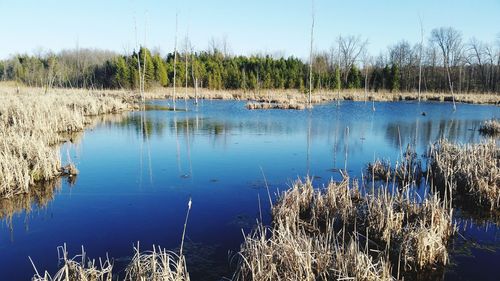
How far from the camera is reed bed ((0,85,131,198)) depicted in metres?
7.56

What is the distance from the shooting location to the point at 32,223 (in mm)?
6254

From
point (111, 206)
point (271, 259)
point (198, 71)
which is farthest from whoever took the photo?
point (198, 71)

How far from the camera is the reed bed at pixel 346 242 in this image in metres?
4.12

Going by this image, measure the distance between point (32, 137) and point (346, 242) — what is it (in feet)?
25.6

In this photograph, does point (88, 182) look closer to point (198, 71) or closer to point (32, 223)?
point (32, 223)

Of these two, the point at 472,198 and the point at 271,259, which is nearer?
the point at 271,259

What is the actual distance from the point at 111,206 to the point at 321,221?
12.6 ft

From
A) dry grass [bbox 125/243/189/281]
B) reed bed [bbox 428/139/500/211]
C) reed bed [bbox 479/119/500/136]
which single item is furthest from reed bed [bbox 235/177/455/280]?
reed bed [bbox 479/119/500/136]

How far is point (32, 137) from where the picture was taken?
9.30m

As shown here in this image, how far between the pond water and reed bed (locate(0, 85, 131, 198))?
0.47m

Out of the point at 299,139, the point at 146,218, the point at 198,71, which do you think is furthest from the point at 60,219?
the point at 198,71

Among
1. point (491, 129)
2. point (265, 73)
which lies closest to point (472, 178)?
point (491, 129)

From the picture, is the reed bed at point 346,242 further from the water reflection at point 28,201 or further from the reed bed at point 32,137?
the reed bed at point 32,137

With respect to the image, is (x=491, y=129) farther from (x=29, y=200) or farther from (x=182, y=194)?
(x=29, y=200)
